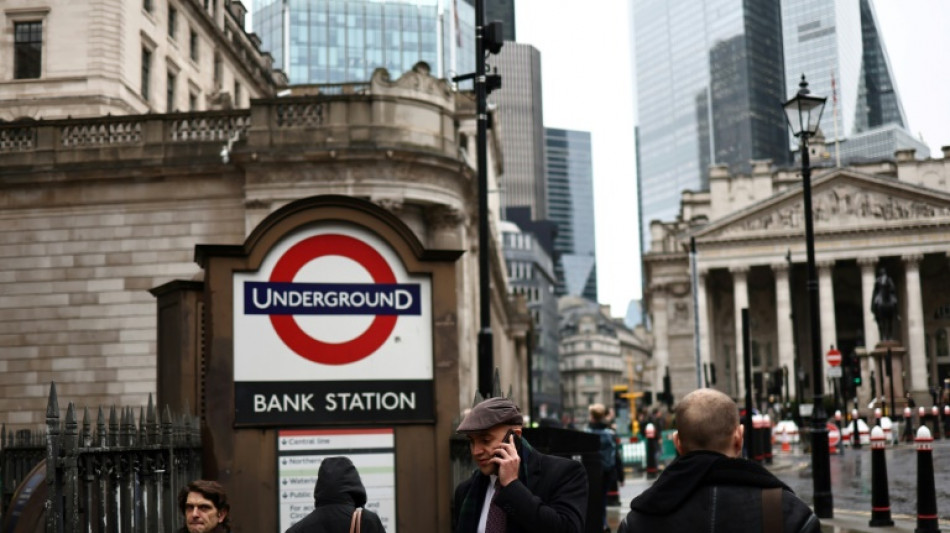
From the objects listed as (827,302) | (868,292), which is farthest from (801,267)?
(868,292)

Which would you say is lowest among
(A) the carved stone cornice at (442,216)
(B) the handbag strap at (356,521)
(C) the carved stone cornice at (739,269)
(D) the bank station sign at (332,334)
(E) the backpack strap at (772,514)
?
(B) the handbag strap at (356,521)

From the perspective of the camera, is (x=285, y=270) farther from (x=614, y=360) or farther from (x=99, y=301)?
(x=614, y=360)

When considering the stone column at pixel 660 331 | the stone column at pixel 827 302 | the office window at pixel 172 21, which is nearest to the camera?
the office window at pixel 172 21

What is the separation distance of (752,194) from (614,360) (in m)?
97.1

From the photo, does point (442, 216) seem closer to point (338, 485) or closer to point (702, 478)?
point (338, 485)

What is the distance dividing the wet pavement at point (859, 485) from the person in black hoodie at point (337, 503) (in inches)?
429

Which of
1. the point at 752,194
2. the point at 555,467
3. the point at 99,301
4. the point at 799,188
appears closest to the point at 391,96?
the point at 99,301

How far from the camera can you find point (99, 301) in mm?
26781

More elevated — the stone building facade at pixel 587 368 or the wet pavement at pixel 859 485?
the stone building facade at pixel 587 368

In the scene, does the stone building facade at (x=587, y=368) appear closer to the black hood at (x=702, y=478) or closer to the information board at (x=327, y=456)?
the information board at (x=327, y=456)

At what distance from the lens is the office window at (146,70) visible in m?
41.8

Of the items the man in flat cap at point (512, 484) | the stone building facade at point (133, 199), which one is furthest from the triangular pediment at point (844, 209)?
the man in flat cap at point (512, 484)

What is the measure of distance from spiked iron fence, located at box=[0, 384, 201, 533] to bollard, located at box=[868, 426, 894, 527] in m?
10.3

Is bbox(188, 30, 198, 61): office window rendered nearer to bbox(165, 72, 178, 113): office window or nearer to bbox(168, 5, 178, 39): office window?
bbox(168, 5, 178, 39): office window
